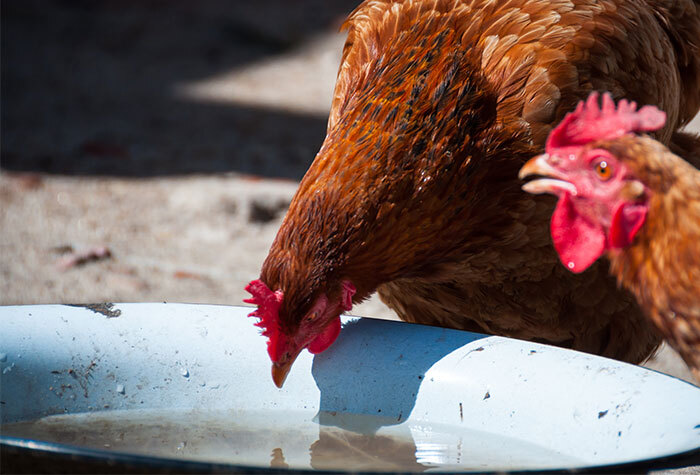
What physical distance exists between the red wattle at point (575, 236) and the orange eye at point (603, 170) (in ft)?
0.30

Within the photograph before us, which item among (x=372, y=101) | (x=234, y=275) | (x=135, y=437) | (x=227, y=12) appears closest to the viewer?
(x=135, y=437)

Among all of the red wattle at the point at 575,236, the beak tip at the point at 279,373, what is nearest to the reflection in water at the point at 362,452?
the beak tip at the point at 279,373

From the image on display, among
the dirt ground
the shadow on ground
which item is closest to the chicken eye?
the dirt ground

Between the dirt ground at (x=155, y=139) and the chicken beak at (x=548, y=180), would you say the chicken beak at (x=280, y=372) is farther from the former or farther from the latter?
the dirt ground at (x=155, y=139)

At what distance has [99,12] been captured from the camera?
891 cm

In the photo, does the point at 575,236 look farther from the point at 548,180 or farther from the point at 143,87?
the point at 143,87

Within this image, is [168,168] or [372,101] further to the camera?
[168,168]

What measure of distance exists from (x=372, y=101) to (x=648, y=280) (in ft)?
2.76

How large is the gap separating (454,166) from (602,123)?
19.4 inches

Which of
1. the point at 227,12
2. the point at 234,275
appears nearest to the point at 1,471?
the point at 234,275

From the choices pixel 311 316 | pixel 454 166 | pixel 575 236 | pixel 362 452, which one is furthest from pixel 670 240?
pixel 311 316

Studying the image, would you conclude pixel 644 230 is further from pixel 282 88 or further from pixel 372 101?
pixel 282 88

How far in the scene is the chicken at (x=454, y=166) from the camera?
81.7 inches

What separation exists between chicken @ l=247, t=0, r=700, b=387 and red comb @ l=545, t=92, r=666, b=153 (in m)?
0.43
